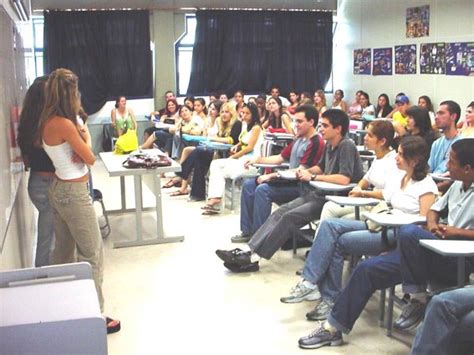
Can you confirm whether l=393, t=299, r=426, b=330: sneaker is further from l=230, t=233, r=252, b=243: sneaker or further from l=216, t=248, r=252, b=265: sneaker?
l=230, t=233, r=252, b=243: sneaker

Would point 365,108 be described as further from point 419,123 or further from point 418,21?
point 419,123

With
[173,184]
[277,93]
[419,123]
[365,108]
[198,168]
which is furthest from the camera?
[277,93]

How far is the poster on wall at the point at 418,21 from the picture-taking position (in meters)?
8.96

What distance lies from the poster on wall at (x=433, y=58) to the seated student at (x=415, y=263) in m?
6.14

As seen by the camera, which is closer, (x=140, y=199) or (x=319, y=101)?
(x=140, y=199)

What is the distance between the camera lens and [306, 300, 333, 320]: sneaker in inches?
134

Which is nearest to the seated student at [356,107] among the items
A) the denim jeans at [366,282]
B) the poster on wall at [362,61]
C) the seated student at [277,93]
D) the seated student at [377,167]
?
the poster on wall at [362,61]

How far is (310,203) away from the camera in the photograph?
4.15 m

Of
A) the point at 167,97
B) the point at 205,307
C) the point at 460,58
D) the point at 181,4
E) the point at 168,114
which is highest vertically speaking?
the point at 181,4

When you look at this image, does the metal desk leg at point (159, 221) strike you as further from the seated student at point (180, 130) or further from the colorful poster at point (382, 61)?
the colorful poster at point (382, 61)

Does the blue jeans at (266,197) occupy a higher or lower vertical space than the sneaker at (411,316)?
higher

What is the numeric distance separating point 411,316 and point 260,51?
8753 millimetres

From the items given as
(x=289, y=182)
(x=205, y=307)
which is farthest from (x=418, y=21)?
(x=205, y=307)

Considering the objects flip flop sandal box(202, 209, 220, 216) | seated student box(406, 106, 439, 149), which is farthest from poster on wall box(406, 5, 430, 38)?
flip flop sandal box(202, 209, 220, 216)
